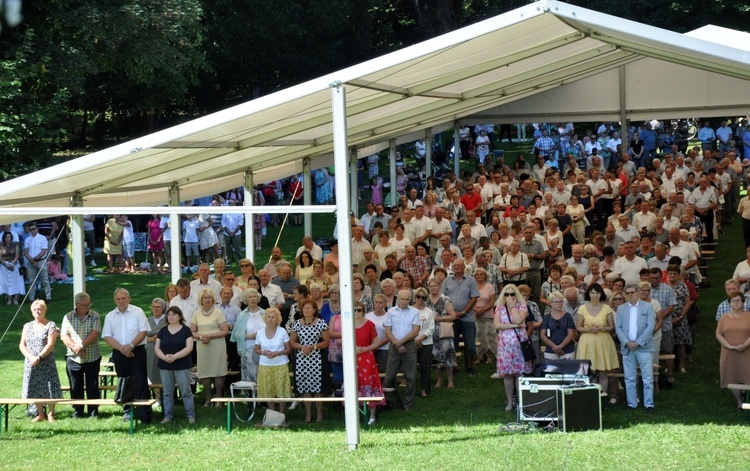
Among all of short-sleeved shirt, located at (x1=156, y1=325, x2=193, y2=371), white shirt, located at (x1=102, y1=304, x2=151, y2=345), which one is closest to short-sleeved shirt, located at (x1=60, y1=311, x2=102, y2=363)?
white shirt, located at (x1=102, y1=304, x2=151, y2=345)

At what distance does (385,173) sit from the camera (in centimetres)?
3512

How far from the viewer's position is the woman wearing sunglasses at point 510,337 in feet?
43.0

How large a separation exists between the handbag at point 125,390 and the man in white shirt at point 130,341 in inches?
3.2

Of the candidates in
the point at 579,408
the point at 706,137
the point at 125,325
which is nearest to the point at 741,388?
the point at 579,408

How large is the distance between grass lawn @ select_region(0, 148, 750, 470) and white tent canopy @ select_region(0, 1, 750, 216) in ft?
9.36

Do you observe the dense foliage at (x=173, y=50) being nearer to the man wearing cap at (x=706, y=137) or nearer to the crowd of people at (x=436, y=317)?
the man wearing cap at (x=706, y=137)

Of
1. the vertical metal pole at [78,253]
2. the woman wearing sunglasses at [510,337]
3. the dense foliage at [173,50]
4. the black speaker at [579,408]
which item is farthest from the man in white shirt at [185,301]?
the dense foliage at [173,50]

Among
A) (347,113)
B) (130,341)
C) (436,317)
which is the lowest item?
(130,341)

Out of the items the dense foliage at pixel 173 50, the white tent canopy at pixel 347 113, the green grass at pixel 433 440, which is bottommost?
the green grass at pixel 433 440

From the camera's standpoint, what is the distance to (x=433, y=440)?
12.0m

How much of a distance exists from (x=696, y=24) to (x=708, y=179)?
16.6 meters

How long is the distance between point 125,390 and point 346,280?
314 cm

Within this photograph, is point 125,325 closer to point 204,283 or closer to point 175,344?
point 175,344

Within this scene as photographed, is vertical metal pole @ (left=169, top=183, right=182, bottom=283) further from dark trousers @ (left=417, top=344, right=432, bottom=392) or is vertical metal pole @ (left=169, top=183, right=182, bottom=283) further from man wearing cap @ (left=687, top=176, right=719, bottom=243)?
man wearing cap @ (left=687, top=176, right=719, bottom=243)
